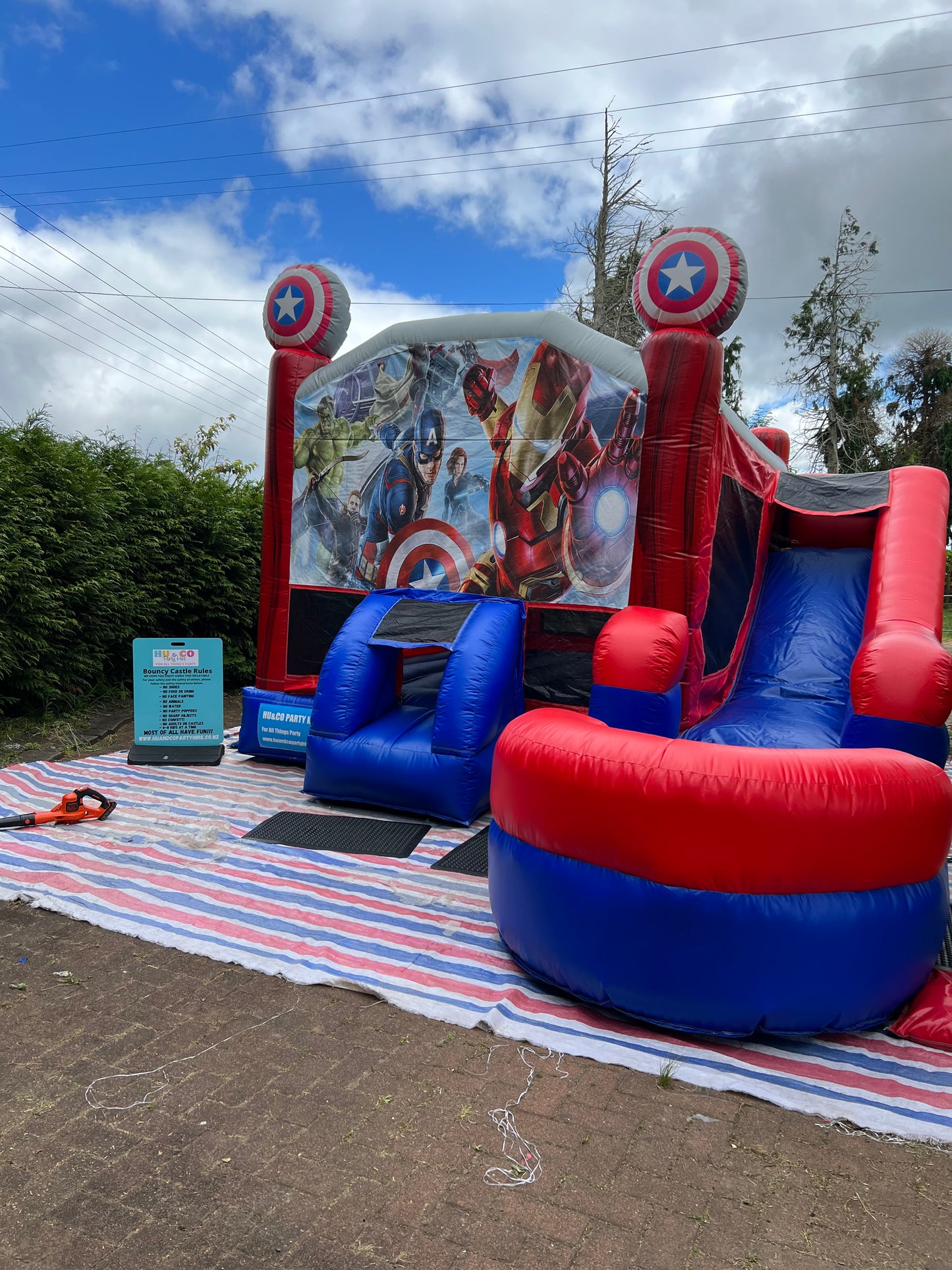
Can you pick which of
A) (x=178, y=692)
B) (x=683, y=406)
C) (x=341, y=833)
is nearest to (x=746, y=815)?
(x=341, y=833)

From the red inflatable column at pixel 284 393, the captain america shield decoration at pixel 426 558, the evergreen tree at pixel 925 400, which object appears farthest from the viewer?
the evergreen tree at pixel 925 400

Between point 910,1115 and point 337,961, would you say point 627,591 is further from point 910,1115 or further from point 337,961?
point 910,1115

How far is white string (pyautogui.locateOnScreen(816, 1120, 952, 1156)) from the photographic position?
79.0 inches

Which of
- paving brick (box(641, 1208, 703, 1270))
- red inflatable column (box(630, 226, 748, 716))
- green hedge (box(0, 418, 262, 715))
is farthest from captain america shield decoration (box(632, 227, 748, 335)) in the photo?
green hedge (box(0, 418, 262, 715))

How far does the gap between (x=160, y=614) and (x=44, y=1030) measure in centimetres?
560

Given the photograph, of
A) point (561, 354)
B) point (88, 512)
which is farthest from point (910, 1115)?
point (88, 512)

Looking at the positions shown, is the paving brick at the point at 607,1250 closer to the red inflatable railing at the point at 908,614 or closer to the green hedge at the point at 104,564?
the red inflatable railing at the point at 908,614

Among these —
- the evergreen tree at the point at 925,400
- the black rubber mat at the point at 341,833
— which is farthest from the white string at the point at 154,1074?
the evergreen tree at the point at 925,400

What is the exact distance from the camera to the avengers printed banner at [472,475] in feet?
15.2

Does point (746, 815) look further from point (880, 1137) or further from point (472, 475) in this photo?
point (472, 475)

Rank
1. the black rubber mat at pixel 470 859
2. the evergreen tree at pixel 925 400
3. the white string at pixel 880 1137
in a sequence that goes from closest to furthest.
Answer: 1. the white string at pixel 880 1137
2. the black rubber mat at pixel 470 859
3. the evergreen tree at pixel 925 400

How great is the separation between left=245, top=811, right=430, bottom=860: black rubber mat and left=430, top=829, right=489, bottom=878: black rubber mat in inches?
8.1

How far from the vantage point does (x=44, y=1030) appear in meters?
2.37

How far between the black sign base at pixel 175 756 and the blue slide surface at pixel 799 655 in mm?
2984
